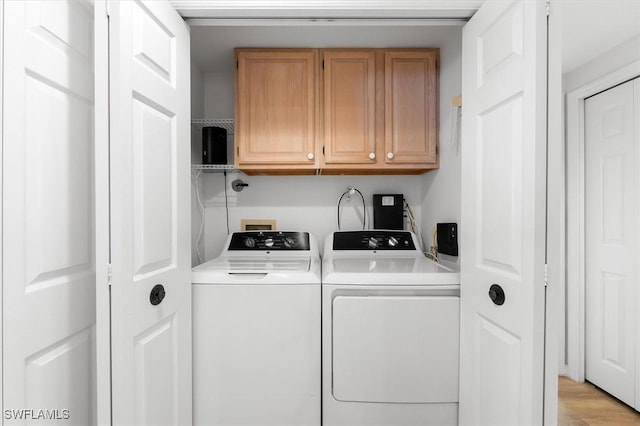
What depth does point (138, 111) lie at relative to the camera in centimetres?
109

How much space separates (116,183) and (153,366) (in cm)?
68

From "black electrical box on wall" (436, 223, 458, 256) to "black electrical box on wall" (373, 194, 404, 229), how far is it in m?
0.37

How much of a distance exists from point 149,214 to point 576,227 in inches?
101

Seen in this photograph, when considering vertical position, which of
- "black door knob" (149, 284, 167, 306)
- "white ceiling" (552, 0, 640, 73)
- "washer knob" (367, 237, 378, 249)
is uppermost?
"white ceiling" (552, 0, 640, 73)

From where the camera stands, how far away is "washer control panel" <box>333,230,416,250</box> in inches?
84.4

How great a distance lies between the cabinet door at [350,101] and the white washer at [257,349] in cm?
87

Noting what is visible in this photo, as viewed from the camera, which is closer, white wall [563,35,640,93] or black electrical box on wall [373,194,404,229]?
white wall [563,35,640,93]

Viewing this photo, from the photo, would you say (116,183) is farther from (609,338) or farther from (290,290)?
(609,338)

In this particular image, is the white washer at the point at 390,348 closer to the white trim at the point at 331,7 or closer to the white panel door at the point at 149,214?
the white panel door at the point at 149,214

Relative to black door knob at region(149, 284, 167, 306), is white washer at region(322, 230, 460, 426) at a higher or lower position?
lower

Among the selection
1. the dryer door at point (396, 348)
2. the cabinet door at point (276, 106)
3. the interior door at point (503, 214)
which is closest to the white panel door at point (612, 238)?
the interior door at point (503, 214)

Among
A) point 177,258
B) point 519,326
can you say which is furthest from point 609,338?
point 177,258

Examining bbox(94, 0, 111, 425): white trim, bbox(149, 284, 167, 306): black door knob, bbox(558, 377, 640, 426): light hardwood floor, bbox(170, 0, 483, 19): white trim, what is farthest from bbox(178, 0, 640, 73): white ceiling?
bbox(558, 377, 640, 426): light hardwood floor

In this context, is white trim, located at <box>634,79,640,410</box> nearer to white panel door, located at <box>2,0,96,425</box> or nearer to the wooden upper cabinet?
the wooden upper cabinet
